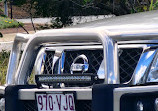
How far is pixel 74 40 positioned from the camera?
453 centimetres

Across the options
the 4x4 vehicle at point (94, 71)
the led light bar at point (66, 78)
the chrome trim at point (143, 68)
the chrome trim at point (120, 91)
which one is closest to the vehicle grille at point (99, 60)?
the 4x4 vehicle at point (94, 71)

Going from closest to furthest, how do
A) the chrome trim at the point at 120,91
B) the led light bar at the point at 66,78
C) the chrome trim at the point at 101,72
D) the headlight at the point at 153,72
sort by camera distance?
the chrome trim at the point at 120,91 → the headlight at the point at 153,72 → the led light bar at the point at 66,78 → the chrome trim at the point at 101,72

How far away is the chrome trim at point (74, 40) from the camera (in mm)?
4195

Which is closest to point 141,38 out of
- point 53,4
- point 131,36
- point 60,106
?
point 131,36

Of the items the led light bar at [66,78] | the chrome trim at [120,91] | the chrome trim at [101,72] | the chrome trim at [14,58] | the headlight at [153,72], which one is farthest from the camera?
the chrome trim at [14,58]

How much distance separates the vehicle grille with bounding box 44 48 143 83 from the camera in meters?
4.42

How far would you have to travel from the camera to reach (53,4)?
11758 mm

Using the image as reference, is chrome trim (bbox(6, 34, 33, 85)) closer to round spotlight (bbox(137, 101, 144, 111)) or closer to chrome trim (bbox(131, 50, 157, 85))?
chrome trim (bbox(131, 50, 157, 85))

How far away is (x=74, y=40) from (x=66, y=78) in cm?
33

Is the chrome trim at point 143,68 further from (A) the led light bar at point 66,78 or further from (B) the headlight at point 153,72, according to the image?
(A) the led light bar at point 66,78

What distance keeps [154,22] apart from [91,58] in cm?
60

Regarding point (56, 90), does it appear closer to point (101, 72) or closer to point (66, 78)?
point (66, 78)

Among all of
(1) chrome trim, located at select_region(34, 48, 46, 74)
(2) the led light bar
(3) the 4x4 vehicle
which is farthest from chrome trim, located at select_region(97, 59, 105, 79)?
(1) chrome trim, located at select_region(34, 48, 46, 74)

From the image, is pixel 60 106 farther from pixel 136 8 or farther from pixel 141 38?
pixel 136 8
